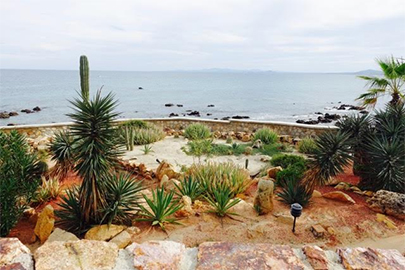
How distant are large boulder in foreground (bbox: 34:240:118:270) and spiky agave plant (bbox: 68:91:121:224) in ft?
7.71

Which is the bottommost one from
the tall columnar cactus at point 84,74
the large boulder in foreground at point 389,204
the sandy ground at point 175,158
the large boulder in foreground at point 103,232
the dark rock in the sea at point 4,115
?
the dark rock in the sea at point 4,115

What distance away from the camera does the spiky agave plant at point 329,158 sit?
16.3ft

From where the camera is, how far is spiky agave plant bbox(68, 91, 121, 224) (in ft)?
13.0

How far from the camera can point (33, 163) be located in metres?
5.16

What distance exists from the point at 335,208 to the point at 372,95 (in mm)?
5655

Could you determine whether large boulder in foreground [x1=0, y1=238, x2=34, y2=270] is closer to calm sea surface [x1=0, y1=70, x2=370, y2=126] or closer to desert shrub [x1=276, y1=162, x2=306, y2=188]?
calm sea surface [x1=0, y1=70, x2=370, y2=126]

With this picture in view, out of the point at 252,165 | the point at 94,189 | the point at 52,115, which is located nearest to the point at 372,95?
the point at 252,165

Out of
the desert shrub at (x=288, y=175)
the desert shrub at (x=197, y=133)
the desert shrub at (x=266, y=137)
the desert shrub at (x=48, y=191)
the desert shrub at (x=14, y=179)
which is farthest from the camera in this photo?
the desert shrub at (x=197, y=133)

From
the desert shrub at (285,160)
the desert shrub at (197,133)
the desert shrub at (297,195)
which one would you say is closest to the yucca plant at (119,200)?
the desert shrub at (297,195)

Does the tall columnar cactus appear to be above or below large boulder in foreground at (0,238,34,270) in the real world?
above

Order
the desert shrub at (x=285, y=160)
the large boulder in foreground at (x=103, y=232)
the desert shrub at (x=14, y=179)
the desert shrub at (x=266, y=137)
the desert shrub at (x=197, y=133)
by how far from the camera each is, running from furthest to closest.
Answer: the desert shrub at (x=197, y=133)
the desert shrub at (x=266, y=137)
the desert shrub at (x=285, y=160)
the desert shrub at (x=14, y=179)
the large boulder in foreground at (x=103, y=232)

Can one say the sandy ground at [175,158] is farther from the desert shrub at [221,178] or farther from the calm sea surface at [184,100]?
the calm sea surface at [184,100]

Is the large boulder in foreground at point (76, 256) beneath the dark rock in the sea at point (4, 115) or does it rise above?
above

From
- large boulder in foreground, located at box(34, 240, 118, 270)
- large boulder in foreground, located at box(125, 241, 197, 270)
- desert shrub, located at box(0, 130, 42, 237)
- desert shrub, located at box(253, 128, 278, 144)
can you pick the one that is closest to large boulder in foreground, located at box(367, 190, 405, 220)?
large boulder in foreground, located at box(125, 241, 197, 270)
